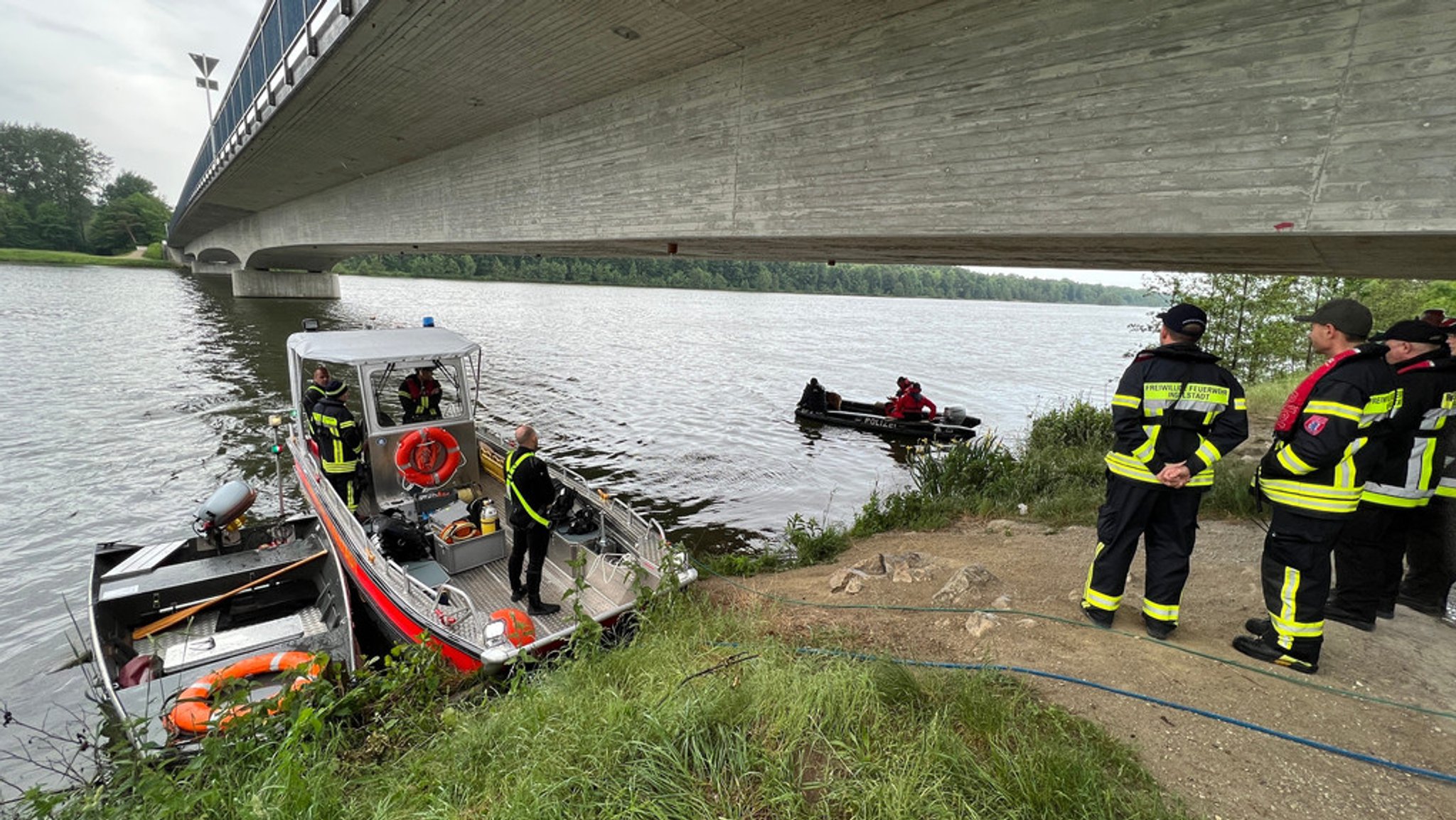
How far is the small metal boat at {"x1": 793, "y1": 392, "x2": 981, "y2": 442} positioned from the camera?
49.3 ft

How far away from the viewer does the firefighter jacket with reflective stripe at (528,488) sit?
512 centimetres

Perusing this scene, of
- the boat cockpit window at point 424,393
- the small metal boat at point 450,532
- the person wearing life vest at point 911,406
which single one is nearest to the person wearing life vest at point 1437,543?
the small metal boat at point 450,532

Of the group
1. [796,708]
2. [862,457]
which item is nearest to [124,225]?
[862,457]

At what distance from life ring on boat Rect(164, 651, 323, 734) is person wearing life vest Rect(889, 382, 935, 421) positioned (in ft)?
43.2

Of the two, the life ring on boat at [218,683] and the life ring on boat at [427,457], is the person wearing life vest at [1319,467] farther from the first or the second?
the life ring on boat at [427,457]

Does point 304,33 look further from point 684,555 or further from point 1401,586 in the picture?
point 1401,586

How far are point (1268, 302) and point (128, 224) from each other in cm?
10422

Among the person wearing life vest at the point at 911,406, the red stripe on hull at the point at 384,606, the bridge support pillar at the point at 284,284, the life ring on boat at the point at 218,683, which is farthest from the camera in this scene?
the bridge support pillar at the point at 284,284

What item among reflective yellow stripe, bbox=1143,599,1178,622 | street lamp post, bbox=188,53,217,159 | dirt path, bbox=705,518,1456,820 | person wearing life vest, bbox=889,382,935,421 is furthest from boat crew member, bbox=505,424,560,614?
street lamp post, bbox=188,53,217,159

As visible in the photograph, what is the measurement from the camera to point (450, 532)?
19.7 ft

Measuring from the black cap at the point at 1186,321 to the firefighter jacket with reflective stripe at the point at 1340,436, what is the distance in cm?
68

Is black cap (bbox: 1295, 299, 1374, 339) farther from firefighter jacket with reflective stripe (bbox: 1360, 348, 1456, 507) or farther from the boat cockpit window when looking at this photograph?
the boat cockpit window

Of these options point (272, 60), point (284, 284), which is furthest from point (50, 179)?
point (272, 60)

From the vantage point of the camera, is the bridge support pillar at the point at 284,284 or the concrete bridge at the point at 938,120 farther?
the bridge support pillar at the point at 284,284
